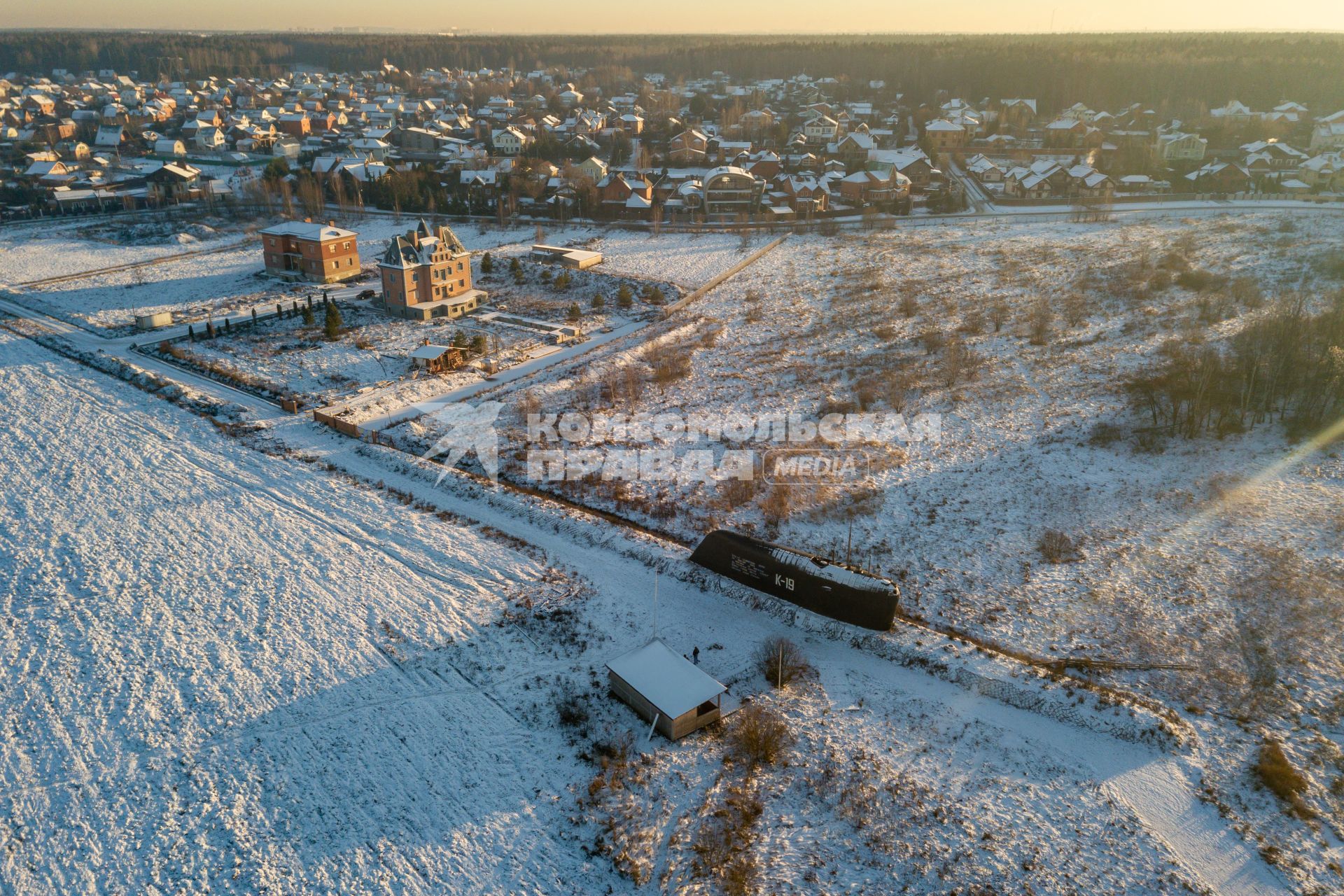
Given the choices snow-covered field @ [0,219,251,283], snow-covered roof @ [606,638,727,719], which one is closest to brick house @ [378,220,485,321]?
snow-covered field @ [0,219,251,283]

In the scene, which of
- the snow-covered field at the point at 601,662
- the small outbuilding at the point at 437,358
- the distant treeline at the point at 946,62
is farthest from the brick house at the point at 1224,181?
the small outbuilding at the point at 437,358

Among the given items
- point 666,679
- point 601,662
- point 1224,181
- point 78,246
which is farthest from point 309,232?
point 1224,181

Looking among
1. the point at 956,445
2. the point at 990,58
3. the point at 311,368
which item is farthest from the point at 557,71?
the point at 956,445

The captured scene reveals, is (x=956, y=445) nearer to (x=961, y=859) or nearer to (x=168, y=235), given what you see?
(x=961, y=859)

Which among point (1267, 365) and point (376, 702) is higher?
point (1267, 365)

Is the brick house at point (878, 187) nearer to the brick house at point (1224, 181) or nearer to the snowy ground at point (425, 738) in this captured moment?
the brick house at point (1224, 181)

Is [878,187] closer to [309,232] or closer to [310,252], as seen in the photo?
[309,232]

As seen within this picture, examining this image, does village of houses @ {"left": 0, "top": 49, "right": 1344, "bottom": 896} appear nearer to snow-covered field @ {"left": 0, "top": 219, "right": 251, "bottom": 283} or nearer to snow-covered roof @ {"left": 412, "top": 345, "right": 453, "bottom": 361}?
snow-covered roof @ {"left": 412, "top": 345, "right": 453, "bottom": 361}
